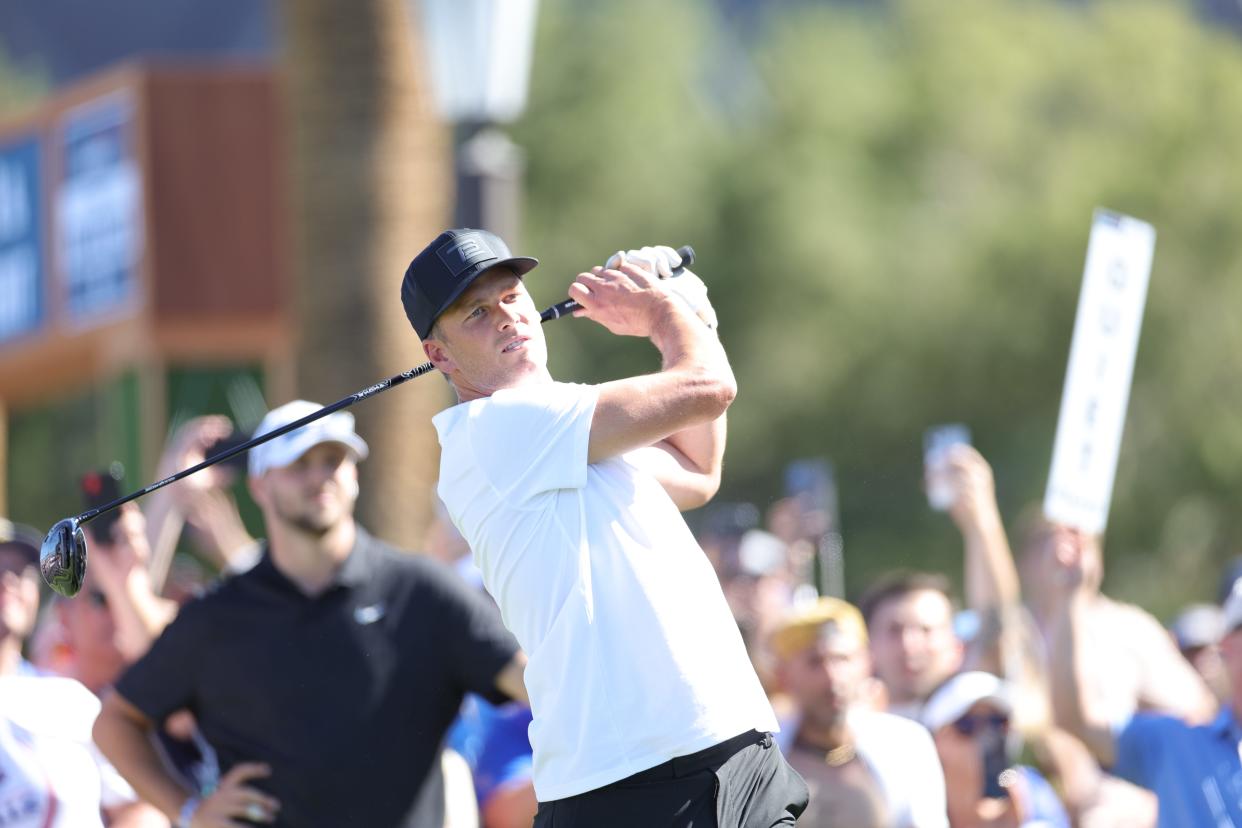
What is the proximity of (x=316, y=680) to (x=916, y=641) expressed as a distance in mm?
2313

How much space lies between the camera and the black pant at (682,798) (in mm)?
4180

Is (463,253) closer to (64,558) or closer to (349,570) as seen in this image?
(64,558)

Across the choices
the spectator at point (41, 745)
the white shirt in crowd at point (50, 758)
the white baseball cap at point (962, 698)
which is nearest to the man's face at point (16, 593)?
the spectator at point (41, 745)

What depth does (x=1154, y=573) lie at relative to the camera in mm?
23250

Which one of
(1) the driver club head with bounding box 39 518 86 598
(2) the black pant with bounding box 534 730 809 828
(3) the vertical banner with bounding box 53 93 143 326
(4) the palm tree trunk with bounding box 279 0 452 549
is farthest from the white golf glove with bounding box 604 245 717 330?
(3) the vertical banner with bounding box 53 93 143 326

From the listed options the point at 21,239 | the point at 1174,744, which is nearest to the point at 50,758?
the point at 1174,744

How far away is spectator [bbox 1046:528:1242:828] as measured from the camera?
232 inches

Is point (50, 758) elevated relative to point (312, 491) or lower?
lower

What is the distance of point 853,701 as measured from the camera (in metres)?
6.64

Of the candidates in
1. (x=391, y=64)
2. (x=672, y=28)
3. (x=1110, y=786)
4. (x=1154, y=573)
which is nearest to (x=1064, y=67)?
(x=672, y=28)

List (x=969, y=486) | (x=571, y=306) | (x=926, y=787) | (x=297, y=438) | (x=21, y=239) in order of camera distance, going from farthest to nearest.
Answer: (x=21, y=239), (x=969, y=486), (x=926, y=787), (x=297, y=438), (x=571, y=306)

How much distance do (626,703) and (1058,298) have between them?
22.6 meters

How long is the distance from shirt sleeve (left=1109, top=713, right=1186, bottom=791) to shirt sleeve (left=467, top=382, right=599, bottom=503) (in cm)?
256

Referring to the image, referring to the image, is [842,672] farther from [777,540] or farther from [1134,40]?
[1134,40]
